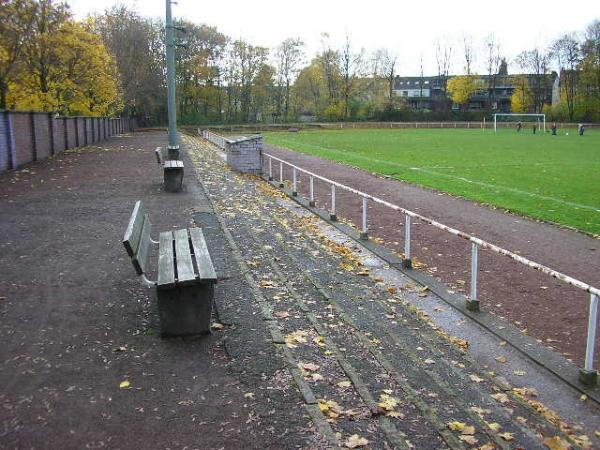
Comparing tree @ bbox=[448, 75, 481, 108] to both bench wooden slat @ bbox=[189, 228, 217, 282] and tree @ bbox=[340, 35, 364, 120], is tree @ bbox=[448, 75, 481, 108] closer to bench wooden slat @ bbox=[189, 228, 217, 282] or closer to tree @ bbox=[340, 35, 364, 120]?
tree @ bbox=[340, 35, 364, 120]

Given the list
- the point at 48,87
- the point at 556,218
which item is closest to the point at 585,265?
the point at 556,218

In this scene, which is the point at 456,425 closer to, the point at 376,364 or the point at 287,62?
the point at 376,364

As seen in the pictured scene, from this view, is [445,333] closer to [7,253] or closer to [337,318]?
[337,318]

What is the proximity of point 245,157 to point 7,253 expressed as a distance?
12.5 m

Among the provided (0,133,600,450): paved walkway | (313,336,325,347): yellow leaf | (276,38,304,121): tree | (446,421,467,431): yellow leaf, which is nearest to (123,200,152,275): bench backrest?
(0,133,600,450): paved walkway

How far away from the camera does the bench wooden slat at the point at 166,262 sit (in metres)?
5.49

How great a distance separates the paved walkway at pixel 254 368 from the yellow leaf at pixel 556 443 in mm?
15

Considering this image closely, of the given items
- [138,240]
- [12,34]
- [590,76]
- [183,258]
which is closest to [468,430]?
[183,258]

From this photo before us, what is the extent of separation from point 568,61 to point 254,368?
312ft

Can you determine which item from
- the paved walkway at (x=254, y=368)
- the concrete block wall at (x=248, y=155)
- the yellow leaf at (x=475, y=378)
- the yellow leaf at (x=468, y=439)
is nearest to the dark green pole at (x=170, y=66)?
the concrete block wall at (x=248, y=155)

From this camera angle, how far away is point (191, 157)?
90.5 feet

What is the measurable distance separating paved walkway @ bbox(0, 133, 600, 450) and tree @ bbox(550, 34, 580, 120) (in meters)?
86.7

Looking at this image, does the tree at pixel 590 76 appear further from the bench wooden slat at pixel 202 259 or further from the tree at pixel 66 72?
the bench wooden slat at pixel 202 259

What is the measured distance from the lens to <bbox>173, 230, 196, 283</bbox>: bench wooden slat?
554 cm
